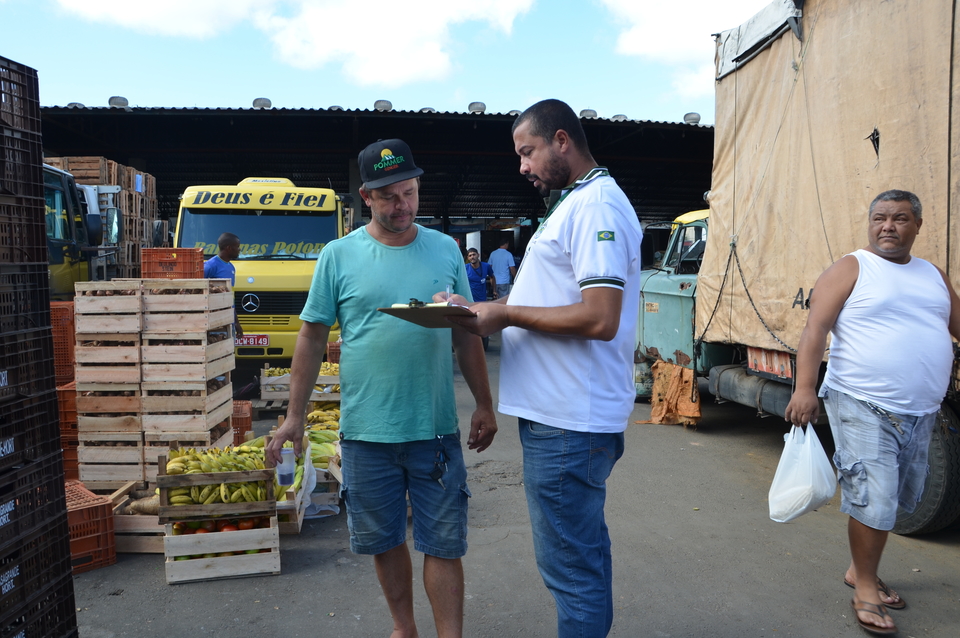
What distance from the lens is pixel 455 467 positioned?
110 inches

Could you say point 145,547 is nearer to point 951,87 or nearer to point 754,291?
point 754,291

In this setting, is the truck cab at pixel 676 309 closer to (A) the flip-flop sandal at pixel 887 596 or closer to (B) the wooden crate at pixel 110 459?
(A) the flip-flop sandal at pixel 887 596

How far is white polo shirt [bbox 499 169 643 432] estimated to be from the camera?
214cm

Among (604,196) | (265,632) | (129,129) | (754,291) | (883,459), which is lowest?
(265,632)

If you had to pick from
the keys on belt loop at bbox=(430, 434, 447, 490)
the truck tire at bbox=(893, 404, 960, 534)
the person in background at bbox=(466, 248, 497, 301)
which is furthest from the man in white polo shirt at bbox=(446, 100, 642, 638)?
the person in background at bbox=(466, 248, 497, 301)

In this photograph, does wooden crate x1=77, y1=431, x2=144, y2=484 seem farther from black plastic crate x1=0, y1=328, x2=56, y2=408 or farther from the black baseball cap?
the black baseball cap

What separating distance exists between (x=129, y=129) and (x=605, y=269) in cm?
1779

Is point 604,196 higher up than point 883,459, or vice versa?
point 604,196

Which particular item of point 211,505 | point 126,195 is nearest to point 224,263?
point 211,505

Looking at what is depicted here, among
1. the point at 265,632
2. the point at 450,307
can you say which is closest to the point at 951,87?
the point at 450,307

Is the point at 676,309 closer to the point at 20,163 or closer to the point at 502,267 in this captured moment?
the point at 20,163

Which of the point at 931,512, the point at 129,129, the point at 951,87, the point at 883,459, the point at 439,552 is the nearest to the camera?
the point at 439,552

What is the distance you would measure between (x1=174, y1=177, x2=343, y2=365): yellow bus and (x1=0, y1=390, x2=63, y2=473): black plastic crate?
6.88 metres

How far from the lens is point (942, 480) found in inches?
160
